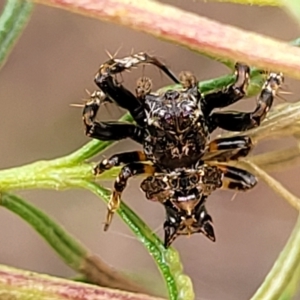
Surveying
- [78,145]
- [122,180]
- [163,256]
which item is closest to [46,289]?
[163,256]

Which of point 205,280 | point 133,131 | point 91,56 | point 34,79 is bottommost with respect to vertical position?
point 205,280

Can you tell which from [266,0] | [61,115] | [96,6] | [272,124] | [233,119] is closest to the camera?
[96,6]

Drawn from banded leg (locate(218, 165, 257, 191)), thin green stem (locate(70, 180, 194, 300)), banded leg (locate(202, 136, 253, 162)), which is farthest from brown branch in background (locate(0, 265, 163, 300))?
banded leg (locate(218, 165, 257, 191))

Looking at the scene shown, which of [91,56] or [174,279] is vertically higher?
[91,56]

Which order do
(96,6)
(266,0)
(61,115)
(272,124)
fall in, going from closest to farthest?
1. (96,6)
2. (266,0)
3. (272,124)
4. (61,115)

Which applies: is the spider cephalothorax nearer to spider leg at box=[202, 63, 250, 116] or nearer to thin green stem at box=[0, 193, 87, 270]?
spider leg at box=[202, 63, 250, 116]

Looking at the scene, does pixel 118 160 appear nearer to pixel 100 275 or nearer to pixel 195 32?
pixel 100 275

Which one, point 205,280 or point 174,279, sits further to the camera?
point 205,280

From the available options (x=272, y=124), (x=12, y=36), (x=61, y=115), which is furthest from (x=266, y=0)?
(x=61, y=115)

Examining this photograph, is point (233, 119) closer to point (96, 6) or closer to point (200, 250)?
point (96, 6)
